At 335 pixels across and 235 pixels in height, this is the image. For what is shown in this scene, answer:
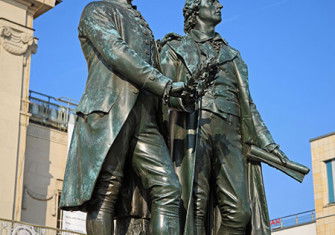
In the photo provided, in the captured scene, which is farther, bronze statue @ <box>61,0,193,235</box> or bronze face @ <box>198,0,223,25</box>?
bronze face @ <box>198,0,223,25</box>

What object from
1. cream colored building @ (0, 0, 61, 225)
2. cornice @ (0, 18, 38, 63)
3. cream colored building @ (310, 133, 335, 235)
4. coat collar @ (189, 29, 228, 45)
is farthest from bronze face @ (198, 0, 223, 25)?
cream colored building @ (310, 133, 335, 235)

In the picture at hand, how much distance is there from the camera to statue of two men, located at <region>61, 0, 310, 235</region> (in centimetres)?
736

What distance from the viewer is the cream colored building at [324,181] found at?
38938 millimetres

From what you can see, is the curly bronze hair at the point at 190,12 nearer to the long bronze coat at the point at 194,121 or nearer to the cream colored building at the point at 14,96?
the long bronze coat at the point at 194,121

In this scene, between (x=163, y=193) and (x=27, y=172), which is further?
(x=27, y=172)

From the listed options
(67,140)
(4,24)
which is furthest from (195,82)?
(67,140)

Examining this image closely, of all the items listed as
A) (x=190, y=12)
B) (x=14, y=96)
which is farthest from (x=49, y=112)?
(x=190, y=12)

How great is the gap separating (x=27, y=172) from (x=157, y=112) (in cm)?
2651

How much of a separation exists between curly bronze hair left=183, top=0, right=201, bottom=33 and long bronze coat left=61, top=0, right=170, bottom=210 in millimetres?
→ 1324

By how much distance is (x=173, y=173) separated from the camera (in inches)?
295

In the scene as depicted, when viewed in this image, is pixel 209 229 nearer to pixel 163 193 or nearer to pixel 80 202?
pixel 163 193

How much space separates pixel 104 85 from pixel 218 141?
1507 mm

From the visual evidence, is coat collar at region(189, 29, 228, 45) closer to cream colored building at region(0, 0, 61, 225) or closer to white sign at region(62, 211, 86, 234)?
cream colored building at region(0, 0, 61, 225)

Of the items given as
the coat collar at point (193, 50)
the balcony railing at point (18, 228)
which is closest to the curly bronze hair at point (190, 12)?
the coat collar at point (193, 50)
